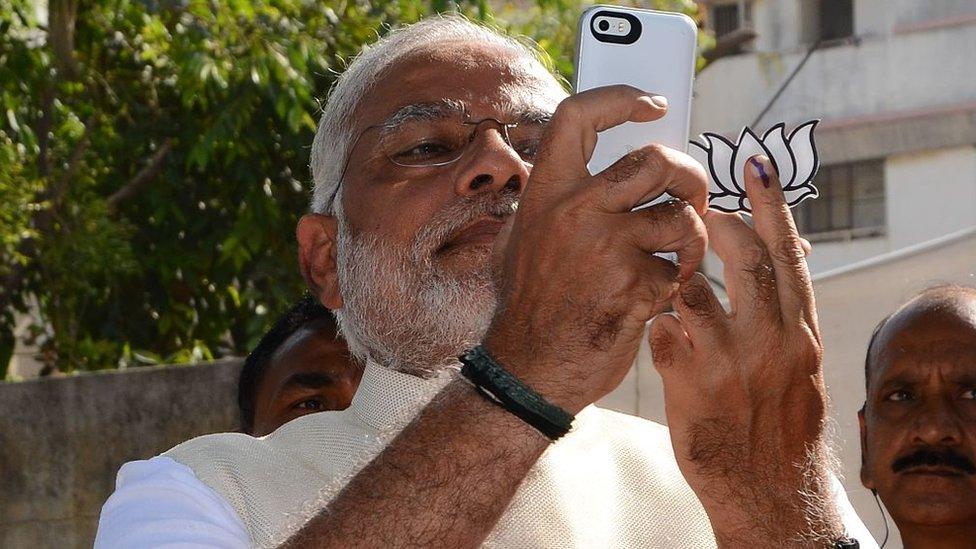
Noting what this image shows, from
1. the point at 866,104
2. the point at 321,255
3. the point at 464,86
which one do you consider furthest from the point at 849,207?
the point at 464,86

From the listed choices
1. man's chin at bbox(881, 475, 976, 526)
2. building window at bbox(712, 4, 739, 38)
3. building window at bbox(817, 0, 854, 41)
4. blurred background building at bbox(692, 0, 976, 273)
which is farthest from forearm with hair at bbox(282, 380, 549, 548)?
building window at bbox(712, 4, 739, 38)

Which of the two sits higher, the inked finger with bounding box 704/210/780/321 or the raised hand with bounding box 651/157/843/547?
the inked finger with bounding box 704/210/780/321

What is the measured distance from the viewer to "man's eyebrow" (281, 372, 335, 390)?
3.43 metres

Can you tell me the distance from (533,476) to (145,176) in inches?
186

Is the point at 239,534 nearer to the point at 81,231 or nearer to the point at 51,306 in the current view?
the point at 81,231

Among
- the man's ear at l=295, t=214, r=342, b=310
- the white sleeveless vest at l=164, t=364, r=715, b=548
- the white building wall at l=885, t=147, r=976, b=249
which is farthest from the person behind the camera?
the white building wall at l=885, t=147, r=976, b=249

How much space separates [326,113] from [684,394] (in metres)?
1.08

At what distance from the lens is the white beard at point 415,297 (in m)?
2.10

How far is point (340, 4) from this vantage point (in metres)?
6.37

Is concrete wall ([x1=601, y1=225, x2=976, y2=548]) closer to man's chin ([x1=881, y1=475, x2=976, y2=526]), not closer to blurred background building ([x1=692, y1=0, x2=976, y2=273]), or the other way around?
man's chin ([x1=881, y1=475, x2=976, y2=526])

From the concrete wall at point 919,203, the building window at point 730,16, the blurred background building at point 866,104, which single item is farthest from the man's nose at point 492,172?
the building window at point 730,16

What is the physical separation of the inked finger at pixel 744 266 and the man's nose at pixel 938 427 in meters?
1.38

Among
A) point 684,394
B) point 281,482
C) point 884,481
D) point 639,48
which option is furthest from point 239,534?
point 884,481

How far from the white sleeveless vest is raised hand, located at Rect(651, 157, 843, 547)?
343mm
